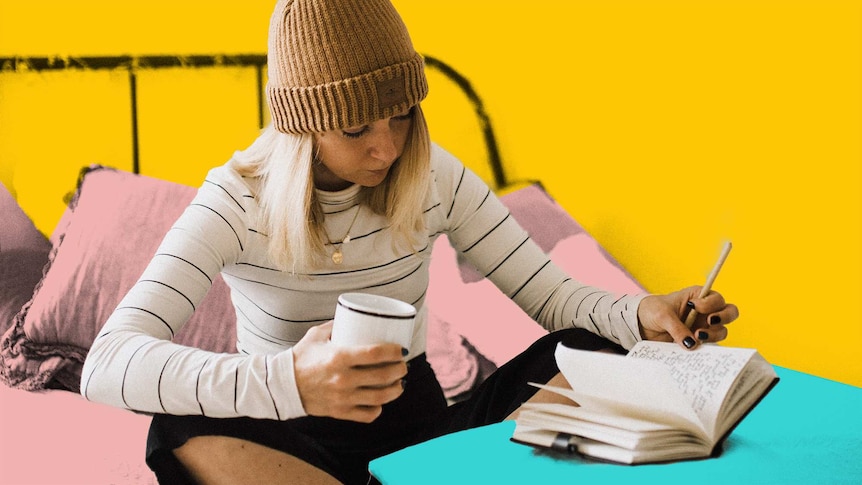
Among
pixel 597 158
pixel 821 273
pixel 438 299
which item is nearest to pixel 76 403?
pixel 438 299

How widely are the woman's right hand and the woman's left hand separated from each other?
1.31ft

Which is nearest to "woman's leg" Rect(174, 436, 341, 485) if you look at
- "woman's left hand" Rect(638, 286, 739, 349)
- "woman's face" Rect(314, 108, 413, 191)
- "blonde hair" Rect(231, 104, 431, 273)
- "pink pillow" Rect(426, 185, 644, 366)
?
"blonde hair" Rect(231, 104, 431, 273)

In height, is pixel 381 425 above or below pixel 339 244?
below

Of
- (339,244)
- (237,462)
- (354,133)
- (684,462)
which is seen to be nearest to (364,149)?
Answer: (354,133)

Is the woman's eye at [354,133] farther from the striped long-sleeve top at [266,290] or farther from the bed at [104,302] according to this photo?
the bed at [104,302]

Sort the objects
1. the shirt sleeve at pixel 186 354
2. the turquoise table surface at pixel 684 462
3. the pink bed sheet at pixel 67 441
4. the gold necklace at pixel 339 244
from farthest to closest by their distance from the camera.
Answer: the pink bed sheet at pixel 67 441, the gold necklace at pixel 339 244, the shirt sleeve at pixel 186 354, the turquoise table surface at pixel 684 462

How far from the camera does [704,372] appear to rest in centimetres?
94

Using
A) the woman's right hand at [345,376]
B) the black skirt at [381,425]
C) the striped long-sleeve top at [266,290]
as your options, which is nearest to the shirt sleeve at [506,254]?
the striped long-sleeve top at [266,290]

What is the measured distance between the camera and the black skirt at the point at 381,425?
1.02 meters

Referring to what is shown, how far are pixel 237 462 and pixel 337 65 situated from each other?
0.50 meters

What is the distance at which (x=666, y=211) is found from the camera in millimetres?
1748

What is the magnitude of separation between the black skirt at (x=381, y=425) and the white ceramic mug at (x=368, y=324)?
214 mm

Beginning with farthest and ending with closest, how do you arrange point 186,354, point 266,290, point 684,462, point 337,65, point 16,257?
point 16,257 → point 266,290 → point 337,65 → point 186,354 → point 684,462

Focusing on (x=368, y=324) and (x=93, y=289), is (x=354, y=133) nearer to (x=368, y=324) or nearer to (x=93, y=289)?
(x=368, y=324)
